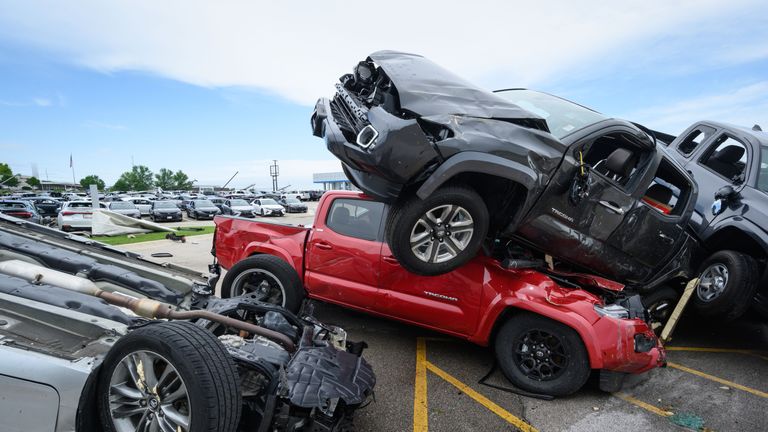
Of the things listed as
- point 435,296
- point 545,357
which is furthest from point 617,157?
point 435,296

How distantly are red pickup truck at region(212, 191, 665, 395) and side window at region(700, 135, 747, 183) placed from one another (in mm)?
3122

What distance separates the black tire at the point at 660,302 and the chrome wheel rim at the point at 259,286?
4.07 meters

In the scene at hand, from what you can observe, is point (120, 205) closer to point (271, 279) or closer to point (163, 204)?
point (163, 204)

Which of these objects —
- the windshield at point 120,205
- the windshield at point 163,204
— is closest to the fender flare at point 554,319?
the windshield at point 120,205

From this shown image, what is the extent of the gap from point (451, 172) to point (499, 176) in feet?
1.52

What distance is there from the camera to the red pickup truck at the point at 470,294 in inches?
130

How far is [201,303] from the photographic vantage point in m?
3.30

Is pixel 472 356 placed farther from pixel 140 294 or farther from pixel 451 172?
pixel 140 294

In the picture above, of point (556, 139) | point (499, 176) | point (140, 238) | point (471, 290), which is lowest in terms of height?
point (140, 238)

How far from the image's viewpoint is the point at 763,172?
4754mm

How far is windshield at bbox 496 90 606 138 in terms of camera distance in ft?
12.1

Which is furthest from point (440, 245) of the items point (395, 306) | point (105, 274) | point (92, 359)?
point (105, 274)

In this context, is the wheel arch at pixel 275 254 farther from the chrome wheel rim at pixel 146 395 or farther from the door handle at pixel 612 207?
the door handle at pixel 612 207

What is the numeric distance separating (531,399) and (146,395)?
2874mm
